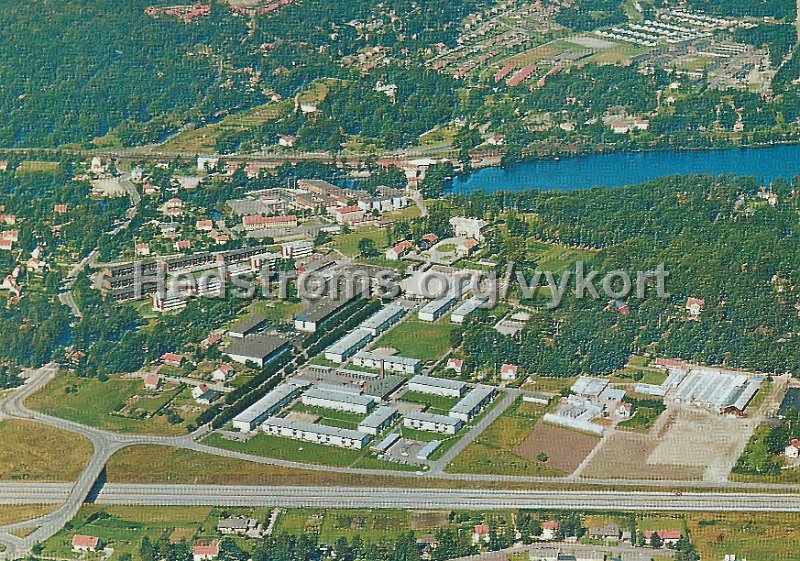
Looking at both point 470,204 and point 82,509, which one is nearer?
point 82,509

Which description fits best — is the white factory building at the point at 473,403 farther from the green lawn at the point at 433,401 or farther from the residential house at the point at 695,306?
the residential house at the point at 695,306

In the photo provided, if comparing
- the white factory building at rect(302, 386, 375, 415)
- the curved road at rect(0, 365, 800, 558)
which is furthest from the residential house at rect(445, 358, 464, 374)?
the curved road at rect(0, 365, 800, 558)

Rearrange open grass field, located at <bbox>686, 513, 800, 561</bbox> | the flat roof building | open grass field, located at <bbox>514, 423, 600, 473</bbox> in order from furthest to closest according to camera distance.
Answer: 1. the flat roof building
2. open grass field, located at <bbox>514, 423, 600, 473</bbox>
3. open grass field, located at <bbox>686, 513, 800, 561</bbox>

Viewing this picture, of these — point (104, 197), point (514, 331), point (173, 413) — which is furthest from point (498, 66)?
point (173, 413)

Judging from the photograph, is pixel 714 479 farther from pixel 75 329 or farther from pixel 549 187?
pixel 549 187

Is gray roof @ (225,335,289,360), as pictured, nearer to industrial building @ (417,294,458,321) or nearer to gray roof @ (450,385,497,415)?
industrial building @ (417,294,458,321)

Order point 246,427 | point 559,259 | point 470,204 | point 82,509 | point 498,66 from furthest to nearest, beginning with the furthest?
1. point 498,66
2. point 470,204
3. point 559,259
4. point 246,427
5. point 82,509

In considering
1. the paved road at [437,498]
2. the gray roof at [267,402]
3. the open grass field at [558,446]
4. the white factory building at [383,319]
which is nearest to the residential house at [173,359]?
the gray roof at [267,402]
